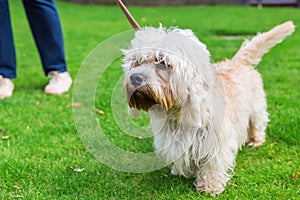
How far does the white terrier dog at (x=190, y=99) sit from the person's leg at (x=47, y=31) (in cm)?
216

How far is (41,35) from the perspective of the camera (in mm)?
5184

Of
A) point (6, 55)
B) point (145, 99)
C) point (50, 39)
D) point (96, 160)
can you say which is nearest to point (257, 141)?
point (96, 160)

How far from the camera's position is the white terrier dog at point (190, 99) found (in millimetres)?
2676

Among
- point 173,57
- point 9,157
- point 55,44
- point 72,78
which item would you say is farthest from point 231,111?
point 72,78

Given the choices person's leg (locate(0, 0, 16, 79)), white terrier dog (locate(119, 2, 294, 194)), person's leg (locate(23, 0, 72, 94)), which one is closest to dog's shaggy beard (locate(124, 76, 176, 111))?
white terrier dog (locate(119, 2, 294, 194))

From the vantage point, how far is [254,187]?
3094mm

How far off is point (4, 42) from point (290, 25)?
2.87 meters

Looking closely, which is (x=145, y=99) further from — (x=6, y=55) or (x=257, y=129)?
(x=6, y=55)

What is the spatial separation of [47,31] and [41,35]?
9 cm

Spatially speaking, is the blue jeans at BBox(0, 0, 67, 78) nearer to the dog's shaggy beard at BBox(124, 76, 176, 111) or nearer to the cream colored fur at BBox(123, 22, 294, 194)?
the cream colored fur at BBox(123, 22, 294, 194)

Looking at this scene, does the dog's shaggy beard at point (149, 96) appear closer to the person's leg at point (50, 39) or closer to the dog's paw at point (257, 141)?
the dog's paw at point (257, 141)

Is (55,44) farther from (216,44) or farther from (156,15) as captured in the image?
(156,15)

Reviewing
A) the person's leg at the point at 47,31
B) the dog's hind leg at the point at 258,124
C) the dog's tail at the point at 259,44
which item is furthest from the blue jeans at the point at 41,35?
the dog's hind leg at the point at 258,124

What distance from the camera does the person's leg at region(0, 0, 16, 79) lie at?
502 cm
